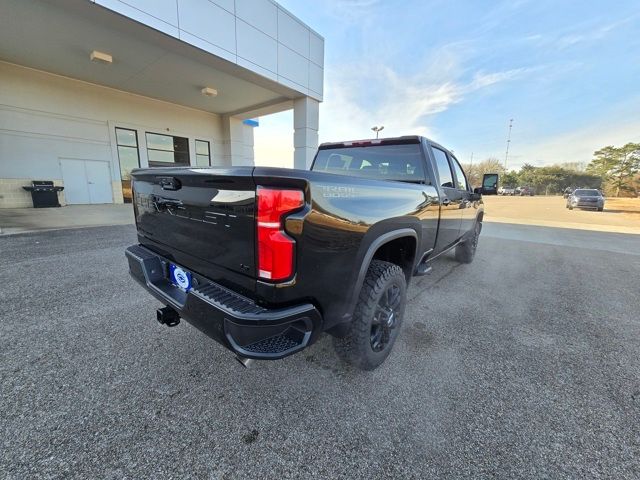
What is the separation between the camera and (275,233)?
139cm

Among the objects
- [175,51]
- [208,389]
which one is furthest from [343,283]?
[175,51]

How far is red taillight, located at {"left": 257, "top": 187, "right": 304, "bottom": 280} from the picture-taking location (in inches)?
54.4

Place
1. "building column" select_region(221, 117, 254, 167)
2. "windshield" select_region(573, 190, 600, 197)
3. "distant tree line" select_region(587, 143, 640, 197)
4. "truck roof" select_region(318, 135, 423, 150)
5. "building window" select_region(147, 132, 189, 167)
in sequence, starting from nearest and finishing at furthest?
"truck roof" select_region(318, 135, 423, 150), "building window" select_region(147, 132, 189, 167), "building column" select_region(221, 117, 254, 167), "windshield" select_region(573, 190, 600, 197), "distant tree line" select_region(587, 143, 640, 197)

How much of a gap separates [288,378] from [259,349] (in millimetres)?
835

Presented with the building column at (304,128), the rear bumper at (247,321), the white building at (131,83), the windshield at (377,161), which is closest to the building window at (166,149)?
the white building at (131,83)

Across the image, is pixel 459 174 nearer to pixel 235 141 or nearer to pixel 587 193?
pixel 235 141

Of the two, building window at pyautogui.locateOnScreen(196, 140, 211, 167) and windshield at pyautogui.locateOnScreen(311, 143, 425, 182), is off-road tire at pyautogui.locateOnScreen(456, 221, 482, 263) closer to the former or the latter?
windshield at pyautogui.locateOnScreen(311, 143, 425, 182)

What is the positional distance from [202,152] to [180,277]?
1664 centimetres

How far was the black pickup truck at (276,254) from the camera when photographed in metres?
1.42

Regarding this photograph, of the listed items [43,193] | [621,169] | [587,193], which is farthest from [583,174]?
[43,193]

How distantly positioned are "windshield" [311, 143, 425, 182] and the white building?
6.81 metres

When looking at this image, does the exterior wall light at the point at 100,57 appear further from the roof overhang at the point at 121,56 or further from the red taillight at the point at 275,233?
the red taillight at the point at 275,233

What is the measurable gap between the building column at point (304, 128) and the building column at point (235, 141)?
6.34 metres

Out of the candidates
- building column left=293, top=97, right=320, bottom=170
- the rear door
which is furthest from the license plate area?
building column left=293, top=97, right=320, bottom=170
